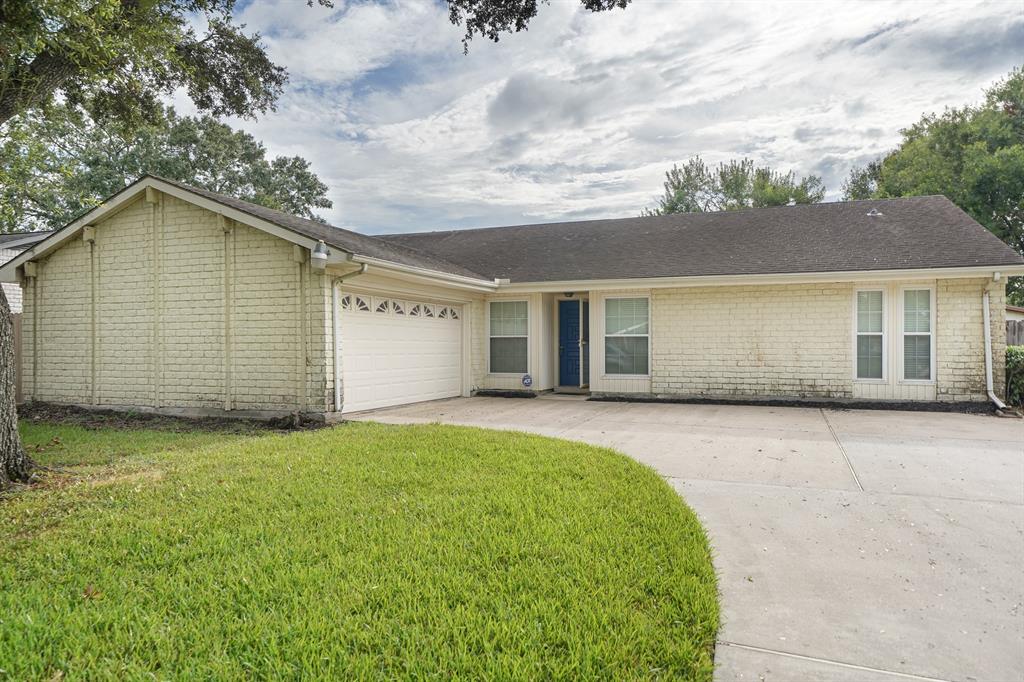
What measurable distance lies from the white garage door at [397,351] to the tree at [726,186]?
25436 millimetres

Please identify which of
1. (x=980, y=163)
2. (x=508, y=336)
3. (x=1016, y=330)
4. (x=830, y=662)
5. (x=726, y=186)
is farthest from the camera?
(x=726, y=186)

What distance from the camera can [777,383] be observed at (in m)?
11.2

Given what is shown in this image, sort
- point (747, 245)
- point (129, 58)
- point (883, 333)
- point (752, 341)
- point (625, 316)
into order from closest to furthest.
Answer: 1. point (129, 58)
2. point (883, 333)
3. point (752, 341)
4. point (747, 245)
5. point (625, 316)

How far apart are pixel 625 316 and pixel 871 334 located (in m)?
4.59

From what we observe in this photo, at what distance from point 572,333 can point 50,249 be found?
10.6 m

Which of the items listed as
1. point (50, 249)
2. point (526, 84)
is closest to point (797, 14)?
point (526, 84)

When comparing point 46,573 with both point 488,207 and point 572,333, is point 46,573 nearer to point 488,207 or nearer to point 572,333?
point 572,333

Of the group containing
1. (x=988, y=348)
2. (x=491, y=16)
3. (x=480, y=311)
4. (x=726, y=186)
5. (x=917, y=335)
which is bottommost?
(x=988, y=348)

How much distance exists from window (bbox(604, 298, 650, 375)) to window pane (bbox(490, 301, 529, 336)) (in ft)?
6.37

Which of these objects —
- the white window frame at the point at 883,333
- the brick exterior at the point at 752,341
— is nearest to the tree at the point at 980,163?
the white window frame at the point at 883,333

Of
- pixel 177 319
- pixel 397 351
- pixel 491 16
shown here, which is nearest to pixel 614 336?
pixel 397 351

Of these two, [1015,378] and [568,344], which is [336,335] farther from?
[1015,378]

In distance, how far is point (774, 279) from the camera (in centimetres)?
1063

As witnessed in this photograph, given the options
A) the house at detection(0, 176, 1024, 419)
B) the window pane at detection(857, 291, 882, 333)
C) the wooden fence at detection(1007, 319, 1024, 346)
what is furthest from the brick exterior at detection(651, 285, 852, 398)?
the wooden fence at detection(1007, 319, 1024, 346)
